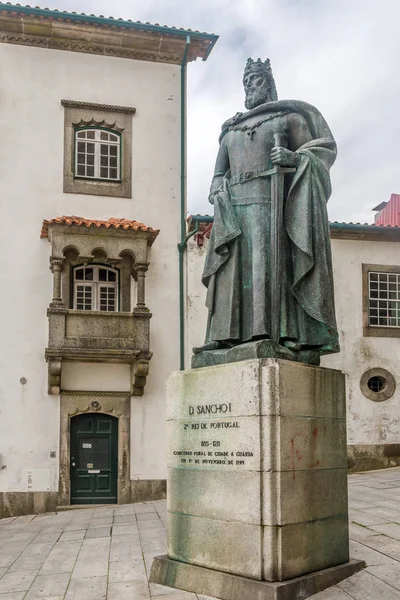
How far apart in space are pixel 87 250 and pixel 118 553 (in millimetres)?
8400

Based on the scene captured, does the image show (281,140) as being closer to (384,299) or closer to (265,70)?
(265,70)

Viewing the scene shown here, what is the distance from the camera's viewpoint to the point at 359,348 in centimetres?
1789

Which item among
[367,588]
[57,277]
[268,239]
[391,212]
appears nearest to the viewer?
[367,588]

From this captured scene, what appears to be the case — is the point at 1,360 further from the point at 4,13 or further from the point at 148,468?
the point at 4,13

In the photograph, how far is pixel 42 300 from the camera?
15.5 meters

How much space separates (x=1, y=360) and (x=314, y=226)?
35.1 feet

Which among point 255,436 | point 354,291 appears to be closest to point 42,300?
point 354,291

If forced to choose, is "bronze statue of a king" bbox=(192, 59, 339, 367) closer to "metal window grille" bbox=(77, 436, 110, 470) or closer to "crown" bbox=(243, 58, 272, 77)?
"crown" bbox=(243, 58, 272, 77)

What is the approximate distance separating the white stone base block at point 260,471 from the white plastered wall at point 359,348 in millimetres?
10975

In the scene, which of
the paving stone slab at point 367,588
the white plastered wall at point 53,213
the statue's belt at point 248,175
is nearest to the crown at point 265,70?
the statue's belt at point 248,175

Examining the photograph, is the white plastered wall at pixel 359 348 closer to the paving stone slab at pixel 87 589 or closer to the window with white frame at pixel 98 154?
the window with white frame at pixel 98 154

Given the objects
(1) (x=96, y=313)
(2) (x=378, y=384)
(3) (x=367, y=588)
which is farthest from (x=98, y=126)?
(3) (x=367, y=588)

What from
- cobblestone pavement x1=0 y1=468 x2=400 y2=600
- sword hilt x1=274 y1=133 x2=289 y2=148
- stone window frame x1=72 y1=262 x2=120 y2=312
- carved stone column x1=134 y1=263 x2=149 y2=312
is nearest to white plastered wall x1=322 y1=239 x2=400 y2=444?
cobblestone pavement x1=0 y1=468 x2=400 y2=600

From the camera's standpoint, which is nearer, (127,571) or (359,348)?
(127,571)
